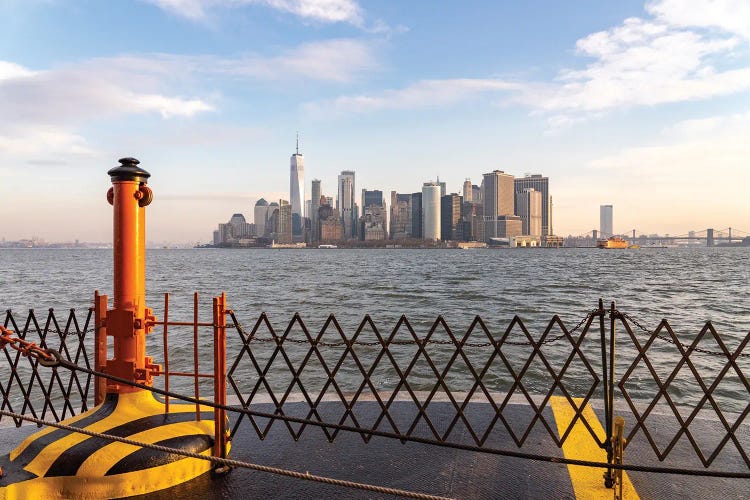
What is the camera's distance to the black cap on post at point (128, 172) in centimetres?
550

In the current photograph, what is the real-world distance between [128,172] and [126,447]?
9.46 feet

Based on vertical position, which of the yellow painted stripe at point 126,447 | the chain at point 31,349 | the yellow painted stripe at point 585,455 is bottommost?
the yellow painted stripe at point 585,455

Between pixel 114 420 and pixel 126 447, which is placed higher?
pixel 114 420

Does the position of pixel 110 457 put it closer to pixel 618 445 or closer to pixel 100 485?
pixel 100 485

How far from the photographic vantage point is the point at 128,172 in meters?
5.51

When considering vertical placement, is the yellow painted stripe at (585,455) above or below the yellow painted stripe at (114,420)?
below

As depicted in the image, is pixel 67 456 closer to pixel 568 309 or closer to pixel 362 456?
pixel 362 456

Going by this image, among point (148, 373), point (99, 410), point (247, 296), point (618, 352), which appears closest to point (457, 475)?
point (148, 373)

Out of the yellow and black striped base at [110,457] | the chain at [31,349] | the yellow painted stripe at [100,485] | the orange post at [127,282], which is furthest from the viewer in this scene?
the orange post at [127,282]

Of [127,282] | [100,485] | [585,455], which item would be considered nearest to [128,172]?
[127,282]

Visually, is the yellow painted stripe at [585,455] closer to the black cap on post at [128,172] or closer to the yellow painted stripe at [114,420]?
the yellow painted stripe at [114,420]

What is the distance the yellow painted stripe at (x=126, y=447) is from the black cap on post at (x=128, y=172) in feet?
8.93

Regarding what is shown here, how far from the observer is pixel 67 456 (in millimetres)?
4852

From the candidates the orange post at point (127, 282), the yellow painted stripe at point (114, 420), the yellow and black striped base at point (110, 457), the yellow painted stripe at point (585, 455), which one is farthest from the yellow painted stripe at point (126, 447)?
the yellow painted stripe at point (585, 455)
